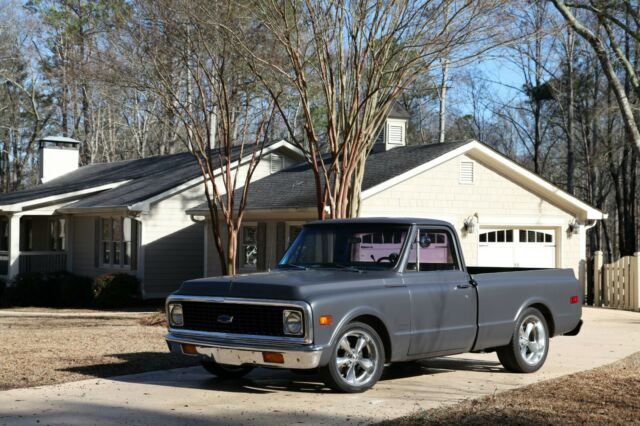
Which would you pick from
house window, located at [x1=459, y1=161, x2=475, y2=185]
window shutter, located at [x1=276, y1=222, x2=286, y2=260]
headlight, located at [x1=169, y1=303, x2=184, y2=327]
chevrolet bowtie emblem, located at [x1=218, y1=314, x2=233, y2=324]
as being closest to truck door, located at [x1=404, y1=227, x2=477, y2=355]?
chevrolet bowtie emblem, located at [x1=218, y1=314, x2=233, y2=324]

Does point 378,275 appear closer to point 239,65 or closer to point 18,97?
point 239,65

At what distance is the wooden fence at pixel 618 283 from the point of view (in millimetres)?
22453

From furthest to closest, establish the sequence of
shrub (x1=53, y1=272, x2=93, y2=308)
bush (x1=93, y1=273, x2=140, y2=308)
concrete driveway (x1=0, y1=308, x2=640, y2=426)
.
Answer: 1. shrub (x1=53, y1=272, x2=93, y2=308)
2. bush (x1=93, y1=273, x2=140, y2=308)
3. concrete driveway (x1=0, y1=308, x2=640, y2=426)

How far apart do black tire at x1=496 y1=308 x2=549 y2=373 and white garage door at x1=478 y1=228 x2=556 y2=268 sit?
1109 centimetres

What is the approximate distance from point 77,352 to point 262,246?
35.4ft

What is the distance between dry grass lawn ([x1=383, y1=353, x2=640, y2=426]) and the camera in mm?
7922

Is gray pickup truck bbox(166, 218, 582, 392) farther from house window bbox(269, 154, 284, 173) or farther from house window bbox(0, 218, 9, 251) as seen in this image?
house window bbox(0, 218, 9, 251)

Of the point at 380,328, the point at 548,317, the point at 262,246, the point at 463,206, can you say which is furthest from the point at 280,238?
the point at 380,328

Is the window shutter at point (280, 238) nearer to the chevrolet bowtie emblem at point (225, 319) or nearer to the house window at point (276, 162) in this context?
the house window at point (276, 162)

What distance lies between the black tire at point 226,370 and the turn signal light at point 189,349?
0.62m

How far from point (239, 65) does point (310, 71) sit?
1.42 meters

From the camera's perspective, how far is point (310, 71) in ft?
60.4

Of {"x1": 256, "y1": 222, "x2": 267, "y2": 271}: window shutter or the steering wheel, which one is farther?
{"x1": 256, "y1": 222, "x2": 267, "y2": 271}: window shutter

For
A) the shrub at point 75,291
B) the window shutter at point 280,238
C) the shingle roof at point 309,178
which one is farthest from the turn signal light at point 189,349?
the shrub at point 75,291
